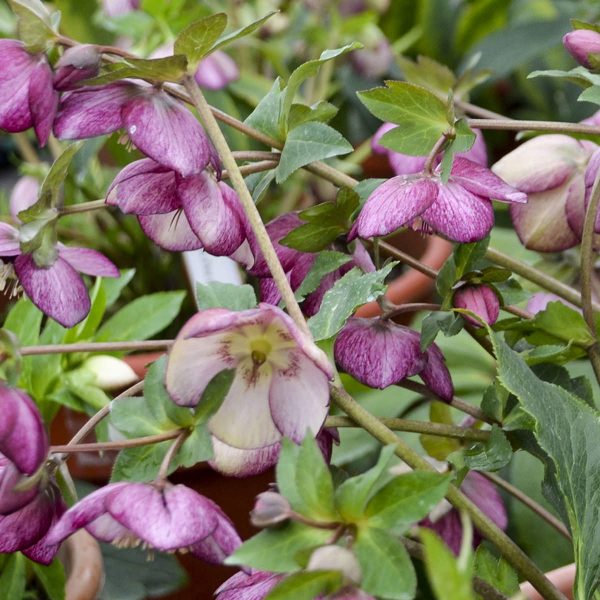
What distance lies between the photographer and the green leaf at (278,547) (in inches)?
11.8

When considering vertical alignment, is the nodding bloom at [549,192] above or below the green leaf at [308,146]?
below

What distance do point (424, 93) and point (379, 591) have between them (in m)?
0.20

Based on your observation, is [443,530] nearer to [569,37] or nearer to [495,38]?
[569,37]

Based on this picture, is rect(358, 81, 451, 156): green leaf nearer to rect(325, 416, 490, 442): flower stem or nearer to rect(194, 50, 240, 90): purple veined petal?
rect(325, 416, 490, 442): flower stem

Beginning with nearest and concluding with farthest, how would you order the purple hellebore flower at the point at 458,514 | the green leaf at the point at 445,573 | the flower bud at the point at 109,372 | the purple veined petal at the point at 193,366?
the green leaf at the point at 445,573
the purple veined petal at the point at 193,366
the purple hellebore flower at the point at 458,514
the flower bud at the point at 109,372

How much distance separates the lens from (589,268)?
45 cm

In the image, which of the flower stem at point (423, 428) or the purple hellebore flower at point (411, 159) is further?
the purple hellebore flower at point (411, 159)

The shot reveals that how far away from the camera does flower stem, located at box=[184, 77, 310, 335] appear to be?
36 centimetres

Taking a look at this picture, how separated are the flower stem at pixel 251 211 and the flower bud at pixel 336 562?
0.08 meters

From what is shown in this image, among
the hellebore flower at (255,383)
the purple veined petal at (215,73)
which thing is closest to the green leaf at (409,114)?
the hellebore flower at (255,383)

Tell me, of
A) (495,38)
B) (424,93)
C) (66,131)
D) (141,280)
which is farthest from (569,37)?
(495,38)

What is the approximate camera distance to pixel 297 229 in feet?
1.41

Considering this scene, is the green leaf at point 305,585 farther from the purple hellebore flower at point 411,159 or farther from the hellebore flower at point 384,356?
the purple hellebore flower at point 411,159

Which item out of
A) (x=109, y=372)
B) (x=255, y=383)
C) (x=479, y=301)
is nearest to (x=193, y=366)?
(x=255, y=383)
